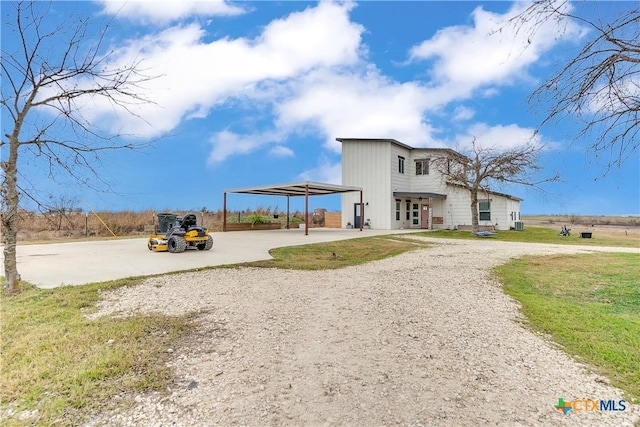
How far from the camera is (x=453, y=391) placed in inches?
105

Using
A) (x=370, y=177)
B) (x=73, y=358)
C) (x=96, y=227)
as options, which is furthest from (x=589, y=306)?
(x=96, y=227)

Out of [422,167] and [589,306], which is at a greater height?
[422,167]

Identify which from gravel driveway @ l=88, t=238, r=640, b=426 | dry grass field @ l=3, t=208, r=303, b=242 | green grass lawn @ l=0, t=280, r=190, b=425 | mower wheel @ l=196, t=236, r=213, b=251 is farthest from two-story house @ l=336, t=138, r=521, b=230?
green grass lawn @ l=0, t=280, r=190, b=425

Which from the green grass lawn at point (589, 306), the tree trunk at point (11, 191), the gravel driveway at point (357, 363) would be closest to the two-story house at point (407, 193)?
the green grass lawn at point (589, 306)

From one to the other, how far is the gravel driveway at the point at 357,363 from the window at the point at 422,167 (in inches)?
813

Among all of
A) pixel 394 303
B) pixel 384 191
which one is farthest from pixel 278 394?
pixel 384 191

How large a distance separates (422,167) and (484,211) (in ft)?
17.8

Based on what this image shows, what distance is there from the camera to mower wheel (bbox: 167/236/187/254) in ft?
34.9

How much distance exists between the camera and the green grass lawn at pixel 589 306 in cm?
337

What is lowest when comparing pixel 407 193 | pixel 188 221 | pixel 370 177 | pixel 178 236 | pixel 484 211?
pixel 178 236

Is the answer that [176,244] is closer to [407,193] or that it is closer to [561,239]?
[407,193]

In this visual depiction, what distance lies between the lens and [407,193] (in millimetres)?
22984

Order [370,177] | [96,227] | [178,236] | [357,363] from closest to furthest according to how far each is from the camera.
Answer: [357,363] < [178,236] < [96,227] < [370,177]

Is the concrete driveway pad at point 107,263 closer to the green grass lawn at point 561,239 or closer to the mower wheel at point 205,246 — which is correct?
the mower wheel at point 205,246
